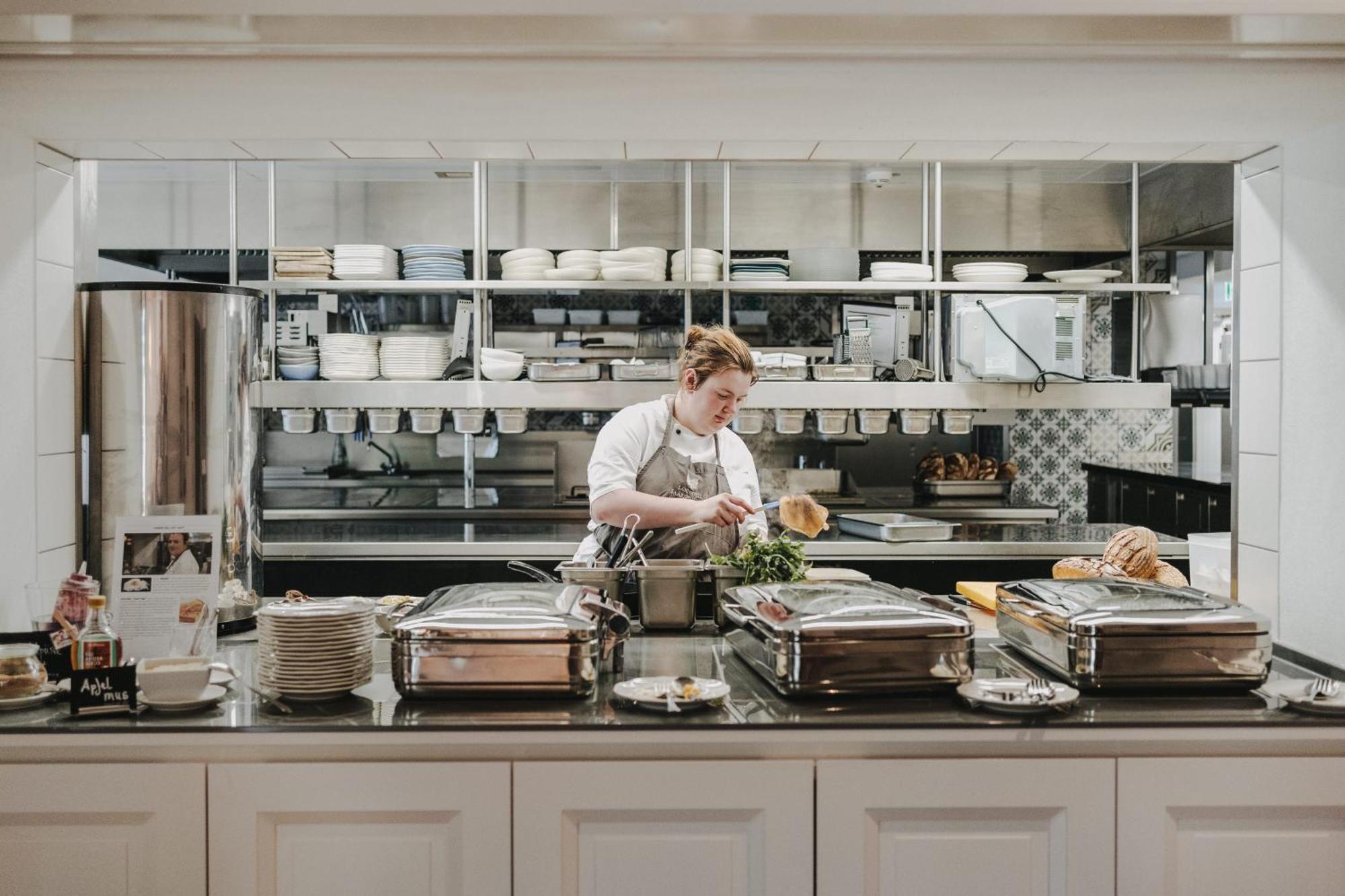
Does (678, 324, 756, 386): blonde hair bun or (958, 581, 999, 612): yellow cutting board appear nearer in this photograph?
(958, 581, 999, 612): yellow cutting board

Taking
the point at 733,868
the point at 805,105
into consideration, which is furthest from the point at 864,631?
the point at 805,105

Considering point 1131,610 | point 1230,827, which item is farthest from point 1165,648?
point 1230,827

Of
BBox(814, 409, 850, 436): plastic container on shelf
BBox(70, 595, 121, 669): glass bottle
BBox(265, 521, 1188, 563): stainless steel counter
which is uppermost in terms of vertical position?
BBox(814, 409, 850, 436): plastic container on shelf

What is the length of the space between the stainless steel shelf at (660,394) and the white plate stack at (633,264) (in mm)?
542

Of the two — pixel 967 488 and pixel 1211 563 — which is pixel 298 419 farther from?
pixel 1211 563

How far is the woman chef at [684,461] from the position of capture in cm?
320

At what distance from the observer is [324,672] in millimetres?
1895

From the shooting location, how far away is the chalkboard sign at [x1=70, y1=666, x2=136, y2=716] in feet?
5.95

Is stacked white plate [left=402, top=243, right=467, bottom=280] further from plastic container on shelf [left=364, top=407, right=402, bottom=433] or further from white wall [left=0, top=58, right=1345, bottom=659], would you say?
white wall [left=0, top=58, right=1345, bottom=659]

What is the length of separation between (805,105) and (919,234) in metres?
3.44

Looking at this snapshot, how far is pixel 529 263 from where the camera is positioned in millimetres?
5023

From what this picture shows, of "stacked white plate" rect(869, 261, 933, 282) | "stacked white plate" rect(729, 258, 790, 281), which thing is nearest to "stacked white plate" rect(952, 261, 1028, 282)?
"stacked white plate" rect(869, 261, 933, 282)

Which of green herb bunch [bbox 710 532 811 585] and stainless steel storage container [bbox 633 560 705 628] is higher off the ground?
green herb bunch [bbox 710 532 811 585]

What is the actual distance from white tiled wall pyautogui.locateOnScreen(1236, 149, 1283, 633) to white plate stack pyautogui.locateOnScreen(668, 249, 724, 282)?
2779 millimetres
